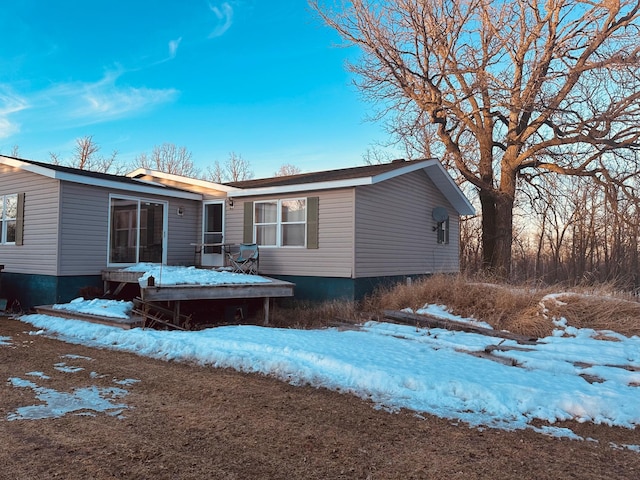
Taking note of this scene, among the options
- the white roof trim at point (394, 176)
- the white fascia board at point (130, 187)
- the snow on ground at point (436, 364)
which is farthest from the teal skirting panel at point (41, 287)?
the white roof trim at point (394, 176)

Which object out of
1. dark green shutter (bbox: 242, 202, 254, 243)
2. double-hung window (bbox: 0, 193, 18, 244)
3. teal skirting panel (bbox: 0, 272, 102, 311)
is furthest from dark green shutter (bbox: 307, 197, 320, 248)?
double-hung window (bbox: 0, 193, 18, 244)

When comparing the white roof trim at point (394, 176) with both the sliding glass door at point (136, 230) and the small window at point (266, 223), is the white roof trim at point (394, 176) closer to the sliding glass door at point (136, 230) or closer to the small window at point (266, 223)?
the small window at point (266, 223)

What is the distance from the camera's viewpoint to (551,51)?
44.4 ft

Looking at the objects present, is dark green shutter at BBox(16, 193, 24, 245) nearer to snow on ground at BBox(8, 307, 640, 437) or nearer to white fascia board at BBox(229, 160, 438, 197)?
snow on ground at BBox(8, 307, 640, 437)

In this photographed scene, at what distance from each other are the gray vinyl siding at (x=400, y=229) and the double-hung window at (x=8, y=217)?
793cm

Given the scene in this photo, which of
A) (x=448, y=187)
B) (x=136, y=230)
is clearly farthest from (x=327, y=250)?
(x=448, y=187)

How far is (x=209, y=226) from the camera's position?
12.9 m

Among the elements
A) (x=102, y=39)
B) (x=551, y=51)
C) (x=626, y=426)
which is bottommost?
(x=626, y=426)

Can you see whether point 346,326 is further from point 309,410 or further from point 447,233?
point 447,233

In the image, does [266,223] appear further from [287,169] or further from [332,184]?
[287,169]

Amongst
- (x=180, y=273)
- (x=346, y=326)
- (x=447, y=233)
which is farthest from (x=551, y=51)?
(x=180, y=273)

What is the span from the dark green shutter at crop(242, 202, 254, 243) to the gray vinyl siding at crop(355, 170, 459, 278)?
3.00 meters

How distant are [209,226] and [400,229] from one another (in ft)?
16.9

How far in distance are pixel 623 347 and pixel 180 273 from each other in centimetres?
767
